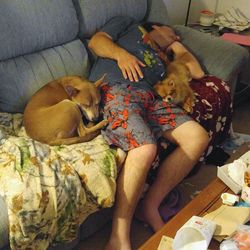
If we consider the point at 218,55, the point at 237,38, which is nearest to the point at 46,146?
the point at 218,55

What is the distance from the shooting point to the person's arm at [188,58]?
2.16 m

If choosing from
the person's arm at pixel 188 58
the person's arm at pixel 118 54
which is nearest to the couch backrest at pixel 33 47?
the person's arm at pixel 118 54

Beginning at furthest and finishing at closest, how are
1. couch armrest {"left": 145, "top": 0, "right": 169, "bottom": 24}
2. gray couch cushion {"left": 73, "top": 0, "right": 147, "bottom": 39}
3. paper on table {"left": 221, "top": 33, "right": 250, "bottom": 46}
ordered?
paper on table {"left": 221, "top": 33, "right": 250, "bottom": 46}
couch armrest {"left": 145, "top": 0, "right": 169, "bottom": 24}
gray couch cushion {"left": 73, "top": 0, "right": 147, "bottom": 39}

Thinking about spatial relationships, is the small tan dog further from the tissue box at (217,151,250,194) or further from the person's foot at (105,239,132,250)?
the tissue box at (217,151,250,194)

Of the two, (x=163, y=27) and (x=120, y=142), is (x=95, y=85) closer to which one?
(x=120, y=142)

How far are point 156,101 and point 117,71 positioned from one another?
0.25 m

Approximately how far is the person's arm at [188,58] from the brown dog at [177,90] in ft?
0.48

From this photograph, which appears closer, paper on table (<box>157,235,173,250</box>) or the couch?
paper on table (<box>157,235,173,250</box>)

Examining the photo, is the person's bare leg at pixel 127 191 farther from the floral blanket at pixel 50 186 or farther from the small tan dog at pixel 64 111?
the small tan dog at pixel 64 111

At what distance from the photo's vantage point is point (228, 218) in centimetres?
126

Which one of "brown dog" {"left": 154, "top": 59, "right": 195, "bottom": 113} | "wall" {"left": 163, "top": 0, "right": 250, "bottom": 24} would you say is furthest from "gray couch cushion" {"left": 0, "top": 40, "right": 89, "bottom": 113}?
"wall" {"left": 163, "top": 0, "right": 250, "bottom": 24}

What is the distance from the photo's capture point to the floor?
5.76ft

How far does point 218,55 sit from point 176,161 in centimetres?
82

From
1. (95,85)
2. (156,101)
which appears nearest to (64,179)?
(95,85)
